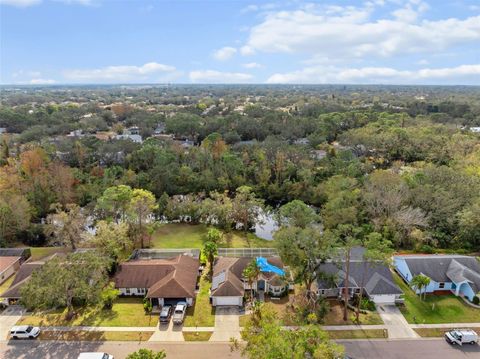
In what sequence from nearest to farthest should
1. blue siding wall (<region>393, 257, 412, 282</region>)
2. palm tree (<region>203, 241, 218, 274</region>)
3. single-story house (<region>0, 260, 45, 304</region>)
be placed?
single-story house (<region>0, 260, 45, 304</region>) < blue siding wall (<region>393, 257, 412, 282</region>) < palm tree (<region>203, 241, 218, 274</region>)

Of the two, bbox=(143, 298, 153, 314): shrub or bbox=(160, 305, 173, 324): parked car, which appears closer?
bbox=(160, 305, 173, 324): parked car

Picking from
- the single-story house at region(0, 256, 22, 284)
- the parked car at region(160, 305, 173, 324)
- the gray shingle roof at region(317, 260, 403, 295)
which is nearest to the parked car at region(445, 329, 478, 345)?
the gray shingle roof at region(317, 260, 403, 295)

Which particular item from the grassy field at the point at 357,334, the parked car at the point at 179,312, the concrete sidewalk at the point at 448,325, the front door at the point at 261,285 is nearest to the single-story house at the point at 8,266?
the parked car at the point at 179,312

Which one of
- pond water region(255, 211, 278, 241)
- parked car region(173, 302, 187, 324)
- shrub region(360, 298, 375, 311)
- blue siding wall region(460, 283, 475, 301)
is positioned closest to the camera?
parked car region(173, 302, 187, 324)

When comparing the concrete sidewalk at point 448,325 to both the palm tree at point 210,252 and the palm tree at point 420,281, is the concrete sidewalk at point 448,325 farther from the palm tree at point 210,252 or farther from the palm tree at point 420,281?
the palm tree at point 210,252

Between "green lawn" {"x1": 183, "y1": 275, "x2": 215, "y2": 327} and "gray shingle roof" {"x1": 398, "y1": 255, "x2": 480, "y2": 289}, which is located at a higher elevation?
"gray shingle roof" {"x1": 398, "y1": 255, "x2": 480, "y2": 289}

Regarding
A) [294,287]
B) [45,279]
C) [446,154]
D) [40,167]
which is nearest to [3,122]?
[40,167]

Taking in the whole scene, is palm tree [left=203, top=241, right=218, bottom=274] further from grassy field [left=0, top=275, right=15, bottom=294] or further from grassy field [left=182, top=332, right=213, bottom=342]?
grassy field [left=0, top=275, right=15, bottom=294]
